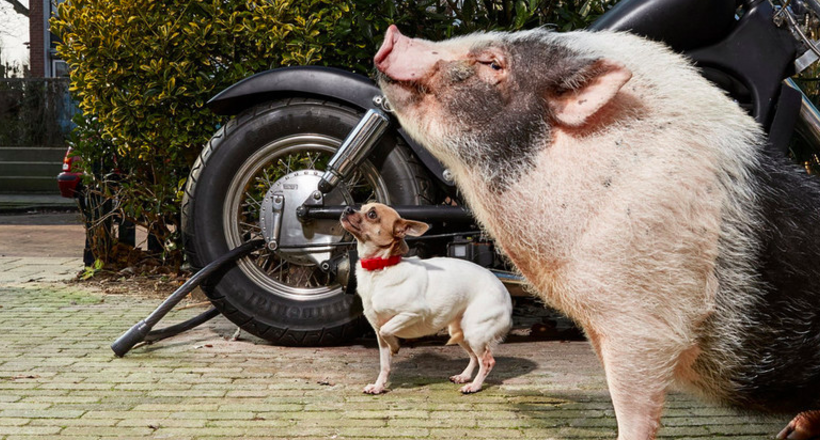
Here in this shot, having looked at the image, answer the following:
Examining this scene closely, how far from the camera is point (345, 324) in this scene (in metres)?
4.58

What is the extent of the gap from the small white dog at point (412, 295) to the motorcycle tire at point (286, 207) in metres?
0.55

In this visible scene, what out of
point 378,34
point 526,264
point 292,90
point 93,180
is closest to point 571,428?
point 526,264

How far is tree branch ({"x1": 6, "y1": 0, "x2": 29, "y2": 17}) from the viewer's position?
2370cm

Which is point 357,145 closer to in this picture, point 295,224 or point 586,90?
point 295,224

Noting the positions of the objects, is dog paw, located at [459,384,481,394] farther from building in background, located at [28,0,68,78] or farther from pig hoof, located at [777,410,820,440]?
building in background, located at [28,0,68,78]

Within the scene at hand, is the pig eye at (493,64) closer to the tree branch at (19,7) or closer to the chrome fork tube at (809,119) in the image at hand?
the chrome fork tube at (809,119)

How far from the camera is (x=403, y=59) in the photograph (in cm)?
211

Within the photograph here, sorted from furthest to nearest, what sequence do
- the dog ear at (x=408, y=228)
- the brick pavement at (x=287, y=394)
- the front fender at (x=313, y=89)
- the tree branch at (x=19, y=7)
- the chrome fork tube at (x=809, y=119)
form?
the tree branch at (x=19, y=7) → the front fender at (x=313, y=89) → the dog ear at (x=408, y=228) → the chrome fork tube at (x=809, y=119) → the brick pavement at (x=287, y=394)

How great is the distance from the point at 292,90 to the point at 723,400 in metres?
2.99

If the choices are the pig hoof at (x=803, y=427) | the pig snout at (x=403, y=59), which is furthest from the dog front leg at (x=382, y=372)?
the pig snout at (x=403, y=59)

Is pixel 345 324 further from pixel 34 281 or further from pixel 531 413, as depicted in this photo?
pixel 34 281

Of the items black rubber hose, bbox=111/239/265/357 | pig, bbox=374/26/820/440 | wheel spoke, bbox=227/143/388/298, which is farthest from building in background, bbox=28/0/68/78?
pig, bbox=374/26/820/440

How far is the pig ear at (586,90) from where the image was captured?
201 centimetres

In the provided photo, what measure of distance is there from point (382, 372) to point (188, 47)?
296cm
